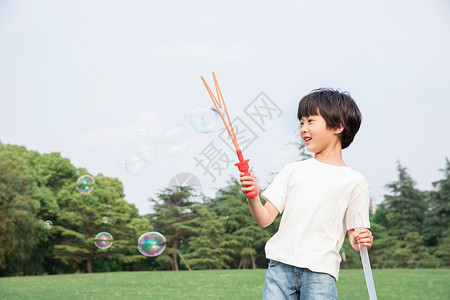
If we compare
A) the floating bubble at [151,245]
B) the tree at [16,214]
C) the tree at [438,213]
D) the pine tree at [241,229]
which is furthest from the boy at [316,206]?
the tree at [438,213]

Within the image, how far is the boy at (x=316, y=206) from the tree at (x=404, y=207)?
23.7 meters

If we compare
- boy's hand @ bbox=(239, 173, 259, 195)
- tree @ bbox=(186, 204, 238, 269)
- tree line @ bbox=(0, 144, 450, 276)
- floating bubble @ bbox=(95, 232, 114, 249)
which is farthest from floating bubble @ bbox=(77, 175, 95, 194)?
tree @ bbox=(186, 204, 238, 269)

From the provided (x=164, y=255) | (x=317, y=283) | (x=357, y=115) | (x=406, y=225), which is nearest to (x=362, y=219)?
(x=317, y=283)

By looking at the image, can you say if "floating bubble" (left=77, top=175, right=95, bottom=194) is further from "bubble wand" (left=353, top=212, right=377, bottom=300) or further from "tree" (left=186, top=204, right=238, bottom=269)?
"tree" (left=186, top=204, right=238, bottom=269)

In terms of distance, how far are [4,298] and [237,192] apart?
1444 centimetres

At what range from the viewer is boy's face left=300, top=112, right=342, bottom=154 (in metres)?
2.10

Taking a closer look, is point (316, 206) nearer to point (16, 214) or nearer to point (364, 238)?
point (364, 238)

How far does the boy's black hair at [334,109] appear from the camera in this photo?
2094 millimetres

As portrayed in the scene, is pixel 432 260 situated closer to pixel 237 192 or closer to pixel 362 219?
pixel 237 192

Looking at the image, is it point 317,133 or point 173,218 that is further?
point 173,218

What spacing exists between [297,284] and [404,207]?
25279 mm

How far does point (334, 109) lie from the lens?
209 cm

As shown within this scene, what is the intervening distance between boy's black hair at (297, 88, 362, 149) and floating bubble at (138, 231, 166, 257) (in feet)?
16.1

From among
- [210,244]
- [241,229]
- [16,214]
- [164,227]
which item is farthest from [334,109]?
[164,227]
